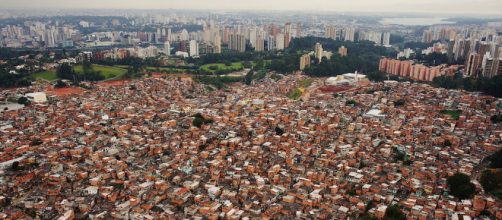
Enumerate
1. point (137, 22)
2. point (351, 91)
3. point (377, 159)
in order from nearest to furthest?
point (377, 159), point (351, 91), point (137, 22)

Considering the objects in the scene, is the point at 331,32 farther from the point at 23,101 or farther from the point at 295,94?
the point at 23,101

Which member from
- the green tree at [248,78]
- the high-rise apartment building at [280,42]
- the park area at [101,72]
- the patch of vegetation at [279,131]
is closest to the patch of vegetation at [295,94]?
the green tree at [248,78]

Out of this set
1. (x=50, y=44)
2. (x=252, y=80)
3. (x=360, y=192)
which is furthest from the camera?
(x=50, y=44)

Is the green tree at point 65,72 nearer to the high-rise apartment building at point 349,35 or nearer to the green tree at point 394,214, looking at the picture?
the green tree at point 394,214

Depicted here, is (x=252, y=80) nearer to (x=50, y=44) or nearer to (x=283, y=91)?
(x=283, y=91)

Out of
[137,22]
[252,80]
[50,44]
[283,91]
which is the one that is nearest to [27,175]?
[283,91]

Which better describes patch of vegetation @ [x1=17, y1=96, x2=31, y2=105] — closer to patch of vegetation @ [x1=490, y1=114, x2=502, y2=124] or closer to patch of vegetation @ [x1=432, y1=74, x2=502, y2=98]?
A: patch of vegetation @ [x1=490, y1=114, x2=502, y2=124]

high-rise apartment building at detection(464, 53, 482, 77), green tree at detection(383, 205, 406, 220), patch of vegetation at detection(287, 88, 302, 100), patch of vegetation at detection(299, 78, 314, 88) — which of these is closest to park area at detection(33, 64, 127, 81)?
patch of vegetation at detection(287, 88, 302, 100)
